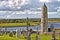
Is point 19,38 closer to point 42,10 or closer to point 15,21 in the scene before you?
point 42,10

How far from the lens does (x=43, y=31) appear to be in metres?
36.2

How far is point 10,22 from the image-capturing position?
267 ft

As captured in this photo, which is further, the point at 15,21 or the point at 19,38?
the point at 15,21

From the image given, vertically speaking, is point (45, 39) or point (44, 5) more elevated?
point (44, 5)

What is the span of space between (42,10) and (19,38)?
32.0 feet


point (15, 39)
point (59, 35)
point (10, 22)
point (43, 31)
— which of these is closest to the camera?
point (15, 39)

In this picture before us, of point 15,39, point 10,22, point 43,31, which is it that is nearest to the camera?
point 15,39

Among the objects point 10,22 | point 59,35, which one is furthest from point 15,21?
point 59,35

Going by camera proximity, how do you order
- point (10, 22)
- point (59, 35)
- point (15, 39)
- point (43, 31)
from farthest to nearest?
point (10, 22) < point (43, 31) < point (59, 35) < point (15, 39)

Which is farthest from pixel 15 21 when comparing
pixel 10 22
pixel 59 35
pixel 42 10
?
pixel 59 35

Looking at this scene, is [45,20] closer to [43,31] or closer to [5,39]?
[43,31]

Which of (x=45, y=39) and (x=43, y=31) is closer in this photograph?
(x=45, y=39)

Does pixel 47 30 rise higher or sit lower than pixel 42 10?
lower

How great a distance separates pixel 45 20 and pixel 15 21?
4640cm
